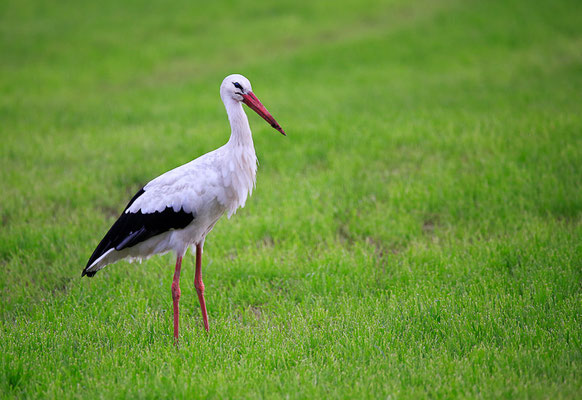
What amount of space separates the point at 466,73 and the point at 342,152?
5.67m

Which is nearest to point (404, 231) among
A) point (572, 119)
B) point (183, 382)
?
point (183, 382)

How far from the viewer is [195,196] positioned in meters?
4.34

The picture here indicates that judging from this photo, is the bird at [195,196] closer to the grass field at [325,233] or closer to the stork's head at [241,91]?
the stork's head at [241,91]

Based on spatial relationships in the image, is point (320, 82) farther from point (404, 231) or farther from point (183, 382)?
point (183, 382)

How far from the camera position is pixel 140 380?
3656 millimetres

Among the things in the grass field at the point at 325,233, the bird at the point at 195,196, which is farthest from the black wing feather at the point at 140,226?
the grass field at the point at 325,233

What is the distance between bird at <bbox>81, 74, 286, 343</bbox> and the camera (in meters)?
4.38

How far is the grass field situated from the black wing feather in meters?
0.65

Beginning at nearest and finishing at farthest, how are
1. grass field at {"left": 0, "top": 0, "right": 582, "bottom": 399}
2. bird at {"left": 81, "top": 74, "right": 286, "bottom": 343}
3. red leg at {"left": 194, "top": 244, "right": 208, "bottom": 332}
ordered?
1. grass field at {"left": 0, "top": 0, "right": 582, "bottom": 399}
2. bird at {"left": 81, "top": 74, "right": 286, "bottom": 343}
3. red leg at {"left": 194, "top": 244, "right": 208, "bottom": 332}

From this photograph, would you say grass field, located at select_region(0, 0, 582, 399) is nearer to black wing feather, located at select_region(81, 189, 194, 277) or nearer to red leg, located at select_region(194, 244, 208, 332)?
red leg, located at select_region(194, 244, 208, 332)

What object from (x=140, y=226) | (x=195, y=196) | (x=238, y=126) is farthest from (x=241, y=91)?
(x=140, y=226)

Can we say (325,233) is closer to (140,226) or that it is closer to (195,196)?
(195,196)

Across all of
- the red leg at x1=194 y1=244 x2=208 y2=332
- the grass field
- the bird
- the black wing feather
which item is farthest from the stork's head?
the grass field

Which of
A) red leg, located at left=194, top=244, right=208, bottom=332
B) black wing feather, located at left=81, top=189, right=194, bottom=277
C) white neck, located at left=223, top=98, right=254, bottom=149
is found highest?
white neck, located at left=223, top=98, right=254, bottom=149
